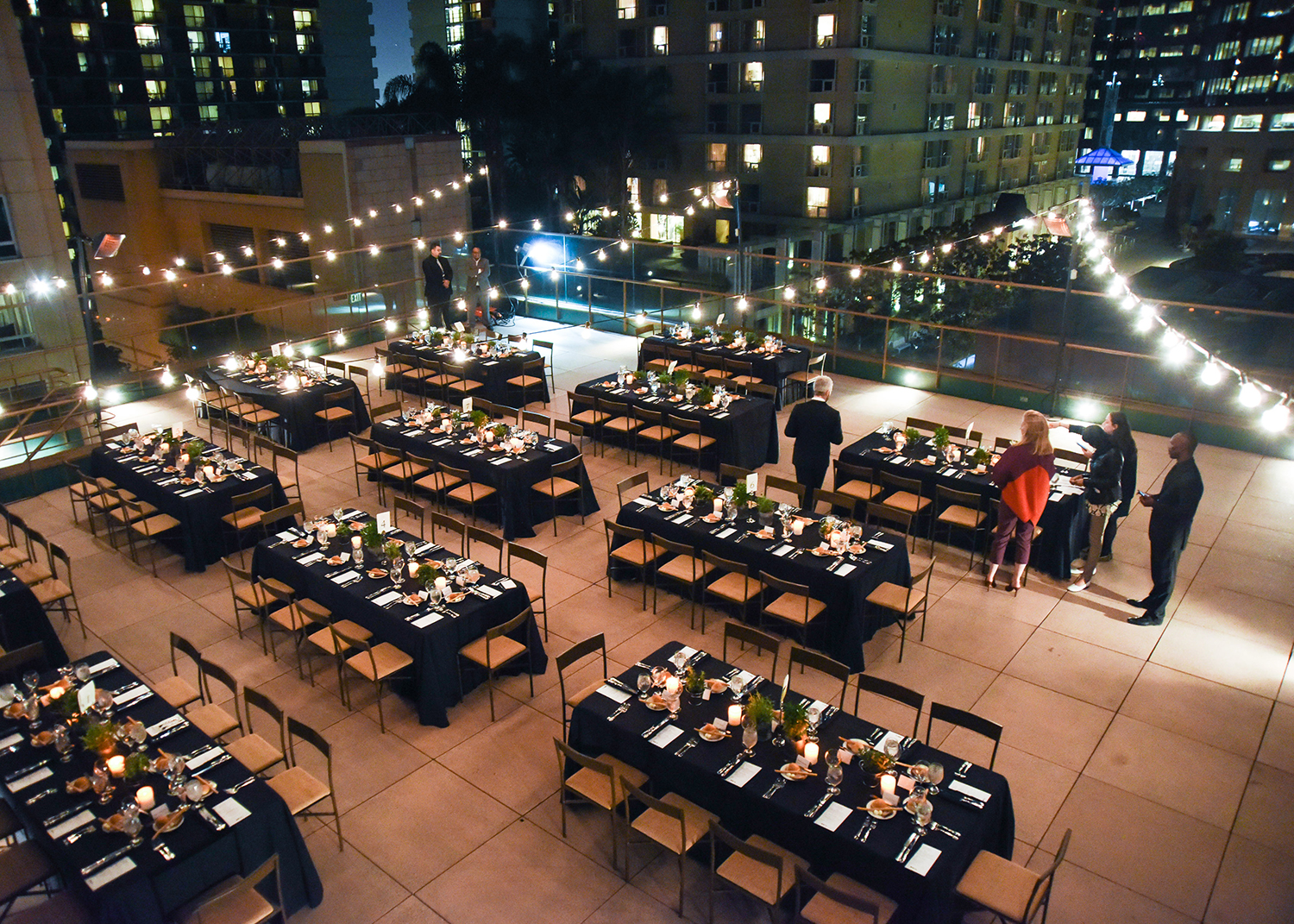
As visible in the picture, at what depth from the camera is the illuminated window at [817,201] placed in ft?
125

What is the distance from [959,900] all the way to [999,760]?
187cm

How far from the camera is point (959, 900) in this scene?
5.18 metres

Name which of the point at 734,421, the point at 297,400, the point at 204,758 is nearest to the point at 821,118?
the point at 734,421

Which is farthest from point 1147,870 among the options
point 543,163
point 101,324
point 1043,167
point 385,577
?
point 1043,167

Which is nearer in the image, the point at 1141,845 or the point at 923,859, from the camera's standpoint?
the point at 923,859

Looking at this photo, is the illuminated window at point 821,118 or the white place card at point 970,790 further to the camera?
the illuminated window at point 821,118

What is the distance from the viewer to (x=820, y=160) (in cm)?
3816

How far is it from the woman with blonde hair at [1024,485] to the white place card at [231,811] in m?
6.93

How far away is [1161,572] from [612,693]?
5.52 meters

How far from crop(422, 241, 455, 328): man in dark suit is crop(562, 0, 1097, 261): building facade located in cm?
2188

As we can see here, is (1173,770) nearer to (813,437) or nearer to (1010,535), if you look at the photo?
(1010,535)

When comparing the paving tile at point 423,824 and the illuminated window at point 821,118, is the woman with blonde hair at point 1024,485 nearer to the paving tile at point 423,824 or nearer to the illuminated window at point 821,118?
the paving tile at point 423,824

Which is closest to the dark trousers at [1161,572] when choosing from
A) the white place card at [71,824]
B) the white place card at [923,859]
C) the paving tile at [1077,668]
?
the paving tile at [1077,668]

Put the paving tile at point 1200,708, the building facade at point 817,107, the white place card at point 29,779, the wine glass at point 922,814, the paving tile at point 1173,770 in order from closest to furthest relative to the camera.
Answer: the wine glass at point 922,814 < the white place card at point 29,779 < the paving tile at point 1173,770 < the paving tile at point 1200,708 < the building facade at point 817,107
